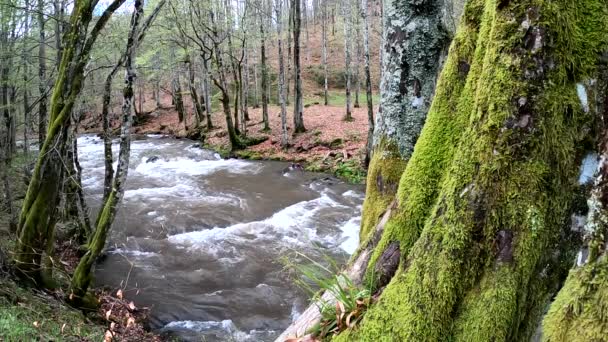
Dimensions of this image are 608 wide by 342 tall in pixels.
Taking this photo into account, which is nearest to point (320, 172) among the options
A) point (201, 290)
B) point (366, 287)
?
point (201, 290)

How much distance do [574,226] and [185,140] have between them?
28521 mm

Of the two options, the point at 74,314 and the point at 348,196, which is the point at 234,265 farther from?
the point at 348,196

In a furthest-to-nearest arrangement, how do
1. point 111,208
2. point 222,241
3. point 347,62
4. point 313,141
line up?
point 347,62 → point 313,141 → point 222,241 → point 111,208

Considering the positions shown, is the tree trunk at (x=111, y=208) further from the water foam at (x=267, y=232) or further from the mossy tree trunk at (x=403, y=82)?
the mossy tree trunk at (x=403, y=82)

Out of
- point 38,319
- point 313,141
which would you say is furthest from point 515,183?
point 313,141

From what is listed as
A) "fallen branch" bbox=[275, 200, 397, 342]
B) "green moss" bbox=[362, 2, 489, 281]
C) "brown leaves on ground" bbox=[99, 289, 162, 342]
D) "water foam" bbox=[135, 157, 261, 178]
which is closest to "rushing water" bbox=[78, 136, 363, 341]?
"water foam" bbox=[135, 157, 261, 178]

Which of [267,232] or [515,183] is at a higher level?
[515,183]

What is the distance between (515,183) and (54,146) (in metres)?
6.42

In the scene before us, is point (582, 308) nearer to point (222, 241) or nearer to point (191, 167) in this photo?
point (222, 241)

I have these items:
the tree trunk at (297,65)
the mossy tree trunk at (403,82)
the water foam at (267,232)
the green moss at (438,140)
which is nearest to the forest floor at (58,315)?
the water foam at (267,232)

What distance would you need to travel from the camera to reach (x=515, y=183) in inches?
80.2

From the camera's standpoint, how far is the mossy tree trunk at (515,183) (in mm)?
2008

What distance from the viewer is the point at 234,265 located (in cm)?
972

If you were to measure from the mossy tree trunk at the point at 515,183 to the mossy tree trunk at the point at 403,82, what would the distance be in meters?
1.69
